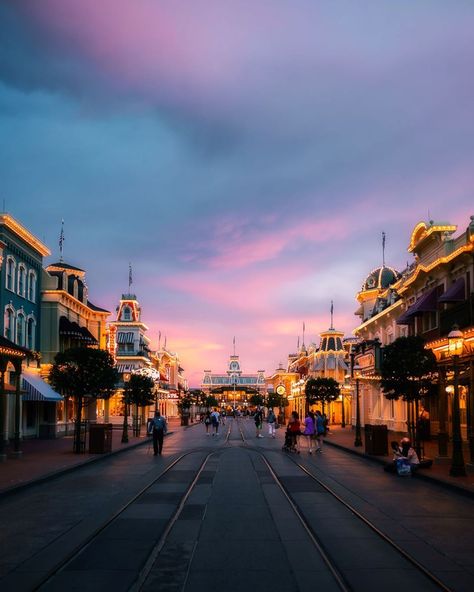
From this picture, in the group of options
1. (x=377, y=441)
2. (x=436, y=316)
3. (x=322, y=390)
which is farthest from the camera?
(x=322, y=390)

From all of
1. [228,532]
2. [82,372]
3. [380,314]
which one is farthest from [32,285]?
[228,532]

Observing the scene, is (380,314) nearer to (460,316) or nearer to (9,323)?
(460,316)

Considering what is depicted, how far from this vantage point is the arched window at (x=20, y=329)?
132 ft

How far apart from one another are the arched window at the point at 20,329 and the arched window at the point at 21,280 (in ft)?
4.06

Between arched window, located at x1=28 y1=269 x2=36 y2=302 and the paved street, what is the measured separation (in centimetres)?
2269

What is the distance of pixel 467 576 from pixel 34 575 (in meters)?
5.38

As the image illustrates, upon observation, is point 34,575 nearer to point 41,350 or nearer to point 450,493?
point 450,493

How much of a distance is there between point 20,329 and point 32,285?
11.8 ft

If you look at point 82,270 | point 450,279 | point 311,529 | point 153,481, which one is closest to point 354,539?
point 311,529

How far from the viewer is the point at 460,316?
1139 inches

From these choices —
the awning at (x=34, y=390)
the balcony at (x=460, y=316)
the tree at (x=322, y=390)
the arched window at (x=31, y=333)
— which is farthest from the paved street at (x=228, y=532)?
the tree at (x=322, y=390)

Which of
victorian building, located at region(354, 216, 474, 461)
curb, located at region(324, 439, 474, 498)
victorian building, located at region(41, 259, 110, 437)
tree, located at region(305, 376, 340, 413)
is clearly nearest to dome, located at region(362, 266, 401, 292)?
victorian building, located at region(354, 216, 474, 461)

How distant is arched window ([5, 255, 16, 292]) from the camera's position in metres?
38.3

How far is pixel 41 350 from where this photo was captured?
148 feet
